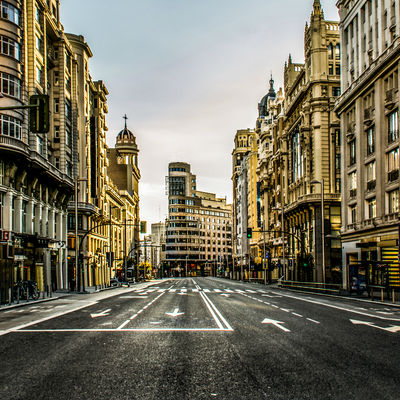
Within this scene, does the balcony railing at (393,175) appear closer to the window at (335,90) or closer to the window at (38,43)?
the window at (335,90)

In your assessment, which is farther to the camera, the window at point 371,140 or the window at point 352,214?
the window at point 352,214

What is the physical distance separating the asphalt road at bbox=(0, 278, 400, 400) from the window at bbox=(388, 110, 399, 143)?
2530cm

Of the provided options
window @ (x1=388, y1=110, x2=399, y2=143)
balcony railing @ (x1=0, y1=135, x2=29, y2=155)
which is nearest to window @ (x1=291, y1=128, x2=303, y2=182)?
window @ (x1=388, y1=110, x2=399, y2=143)

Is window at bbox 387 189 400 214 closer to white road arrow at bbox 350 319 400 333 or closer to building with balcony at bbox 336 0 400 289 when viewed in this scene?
building with balcony at bbox 336 0 400 289

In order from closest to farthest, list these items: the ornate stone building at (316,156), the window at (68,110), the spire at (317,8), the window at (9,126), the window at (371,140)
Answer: the window at (9,126) → the window at (371,140) → the window at (68,110) → the ornate stone building at (316,156) → the spire at (317,8)

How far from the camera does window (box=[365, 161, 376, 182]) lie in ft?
155

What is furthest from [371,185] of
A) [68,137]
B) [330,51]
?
[68,137]

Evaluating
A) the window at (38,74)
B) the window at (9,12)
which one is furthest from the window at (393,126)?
the window at (38,74)

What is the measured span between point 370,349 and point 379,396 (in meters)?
5.15

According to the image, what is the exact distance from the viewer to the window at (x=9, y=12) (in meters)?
43.5

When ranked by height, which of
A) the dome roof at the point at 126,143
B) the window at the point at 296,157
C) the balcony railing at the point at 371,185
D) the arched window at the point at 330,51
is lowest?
the balcony railing at the point at 371,185

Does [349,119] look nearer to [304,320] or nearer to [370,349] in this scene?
[304,320]

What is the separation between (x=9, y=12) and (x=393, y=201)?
1327 inches

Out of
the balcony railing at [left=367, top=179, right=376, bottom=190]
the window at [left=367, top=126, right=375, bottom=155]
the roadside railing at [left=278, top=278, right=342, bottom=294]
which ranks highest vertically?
the window at [left=367, top=126, right=375, bottom=155]
